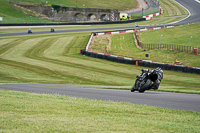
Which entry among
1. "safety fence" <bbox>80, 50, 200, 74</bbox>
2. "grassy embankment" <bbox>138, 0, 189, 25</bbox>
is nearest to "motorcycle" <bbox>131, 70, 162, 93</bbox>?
"safety fence" <bbox>80, 50, 200, 74</bbox>

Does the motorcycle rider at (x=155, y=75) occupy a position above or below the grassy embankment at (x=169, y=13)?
below

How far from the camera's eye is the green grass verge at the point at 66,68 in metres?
23.8

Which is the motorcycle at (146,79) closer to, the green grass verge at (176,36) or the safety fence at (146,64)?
the safety fence at (146,64)

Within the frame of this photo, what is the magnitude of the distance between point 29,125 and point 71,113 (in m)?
1.81

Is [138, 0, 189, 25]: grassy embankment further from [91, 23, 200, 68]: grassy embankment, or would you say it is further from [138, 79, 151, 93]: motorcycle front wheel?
[138, 79, 151, 93]: motorcycle front wheel

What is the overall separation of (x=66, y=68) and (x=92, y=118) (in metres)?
23.0

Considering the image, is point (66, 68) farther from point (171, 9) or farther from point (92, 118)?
point (171, 9)

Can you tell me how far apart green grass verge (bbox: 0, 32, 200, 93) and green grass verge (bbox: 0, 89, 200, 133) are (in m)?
7.63

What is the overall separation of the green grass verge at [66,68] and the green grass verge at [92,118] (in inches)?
300

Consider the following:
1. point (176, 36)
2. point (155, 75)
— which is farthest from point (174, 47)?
A: point (155, 75)

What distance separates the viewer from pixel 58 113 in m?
8.20

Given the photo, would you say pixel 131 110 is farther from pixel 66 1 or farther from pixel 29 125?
pixel 66 1

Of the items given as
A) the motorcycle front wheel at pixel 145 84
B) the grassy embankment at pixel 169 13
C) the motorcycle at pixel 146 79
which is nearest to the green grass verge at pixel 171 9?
the grassy embankment at pixel 169 13

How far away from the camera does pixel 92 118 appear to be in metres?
7.59
